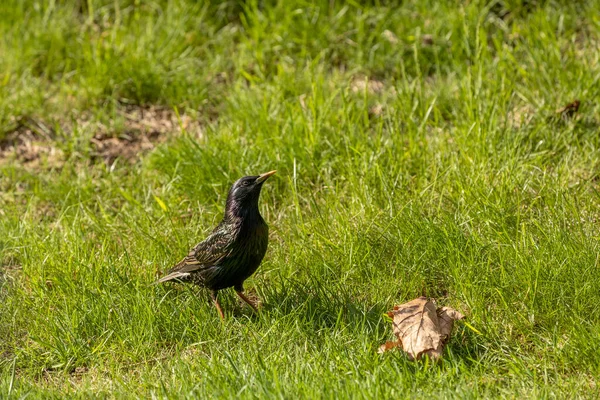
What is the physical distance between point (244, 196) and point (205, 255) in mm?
404

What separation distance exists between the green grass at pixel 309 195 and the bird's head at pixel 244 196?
1.45 feet

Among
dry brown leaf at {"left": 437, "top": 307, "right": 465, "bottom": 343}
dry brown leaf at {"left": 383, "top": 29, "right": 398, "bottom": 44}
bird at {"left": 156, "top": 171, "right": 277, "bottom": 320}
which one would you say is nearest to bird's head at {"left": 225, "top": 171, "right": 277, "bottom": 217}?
bird at {"left": 156, "top": 171, "right": 277, "bottom": 320}

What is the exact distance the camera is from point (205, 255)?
5.18 metres

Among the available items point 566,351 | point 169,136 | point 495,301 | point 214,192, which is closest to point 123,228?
point 214,192

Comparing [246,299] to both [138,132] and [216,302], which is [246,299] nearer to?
[216,302]

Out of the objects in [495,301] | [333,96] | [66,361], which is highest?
[333,96]

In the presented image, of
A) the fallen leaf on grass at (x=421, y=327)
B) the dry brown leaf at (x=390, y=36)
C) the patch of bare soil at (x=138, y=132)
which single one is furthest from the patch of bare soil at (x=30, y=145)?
the fallen leaf on grass at (x=421, y=327)

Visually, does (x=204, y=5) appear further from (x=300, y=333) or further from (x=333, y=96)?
(x=300, y=333)

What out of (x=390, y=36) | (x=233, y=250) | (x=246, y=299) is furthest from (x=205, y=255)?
(x=390, y=36)

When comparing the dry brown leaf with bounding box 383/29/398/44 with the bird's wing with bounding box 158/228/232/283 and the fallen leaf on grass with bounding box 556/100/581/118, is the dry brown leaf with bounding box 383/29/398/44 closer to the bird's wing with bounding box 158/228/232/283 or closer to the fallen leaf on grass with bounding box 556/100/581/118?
the fallen leaf on grass with bounding box 556/100/581/118

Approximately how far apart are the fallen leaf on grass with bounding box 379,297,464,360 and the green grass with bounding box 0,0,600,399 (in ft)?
0.27

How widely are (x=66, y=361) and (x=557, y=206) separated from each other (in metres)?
2.94

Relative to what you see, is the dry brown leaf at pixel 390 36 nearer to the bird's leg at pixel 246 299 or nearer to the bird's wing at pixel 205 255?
the bird's wing at pixel 205 255

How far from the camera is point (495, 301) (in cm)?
484
